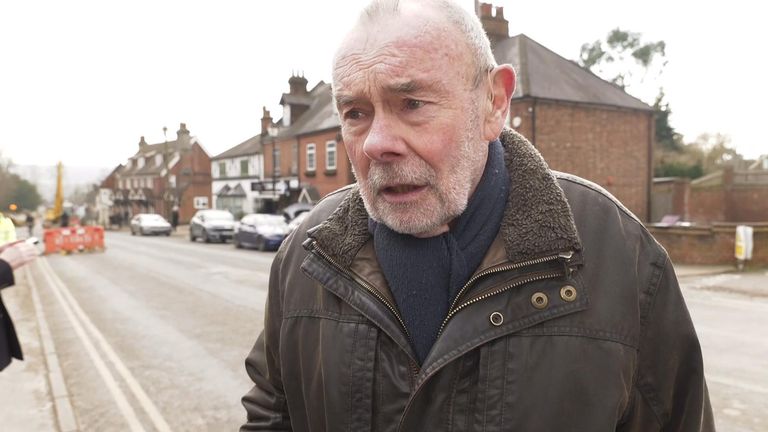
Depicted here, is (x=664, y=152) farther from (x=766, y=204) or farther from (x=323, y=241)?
(x=323, y=241)

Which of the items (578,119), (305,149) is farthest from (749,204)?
(305,149)

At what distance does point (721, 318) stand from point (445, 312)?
8556mm

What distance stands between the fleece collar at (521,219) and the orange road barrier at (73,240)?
24.6m

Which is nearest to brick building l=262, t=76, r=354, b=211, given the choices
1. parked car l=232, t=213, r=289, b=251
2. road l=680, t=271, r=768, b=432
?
parked car l=232, t=213, r=289, b=251

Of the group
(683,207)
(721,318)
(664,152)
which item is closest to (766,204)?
(683,207)

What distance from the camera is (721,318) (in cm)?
836

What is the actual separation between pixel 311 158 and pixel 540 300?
3275cm

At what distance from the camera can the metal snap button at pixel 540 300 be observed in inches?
54.7

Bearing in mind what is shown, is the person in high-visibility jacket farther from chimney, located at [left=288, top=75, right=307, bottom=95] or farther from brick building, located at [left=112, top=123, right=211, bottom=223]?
brick building, located at [left=112, top=123, right=211, bottom=223]

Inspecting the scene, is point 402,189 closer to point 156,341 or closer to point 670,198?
point 156,341

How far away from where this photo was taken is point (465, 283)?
1.52 metres

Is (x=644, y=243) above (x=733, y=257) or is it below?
above

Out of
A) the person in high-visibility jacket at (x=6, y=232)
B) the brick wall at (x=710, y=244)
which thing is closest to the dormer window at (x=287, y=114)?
the brick wall at (x=710, y=244)

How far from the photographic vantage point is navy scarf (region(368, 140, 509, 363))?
Result: 60.1 inches
